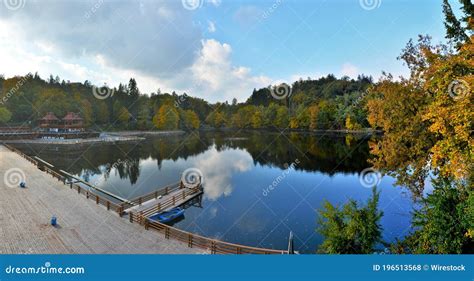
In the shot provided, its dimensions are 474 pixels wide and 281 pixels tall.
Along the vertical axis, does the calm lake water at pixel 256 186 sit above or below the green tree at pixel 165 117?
below

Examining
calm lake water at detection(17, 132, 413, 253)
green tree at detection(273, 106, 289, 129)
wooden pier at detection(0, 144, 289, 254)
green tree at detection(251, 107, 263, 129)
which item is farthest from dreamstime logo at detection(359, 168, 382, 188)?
green tree at detection(251, 107, 263, 129)

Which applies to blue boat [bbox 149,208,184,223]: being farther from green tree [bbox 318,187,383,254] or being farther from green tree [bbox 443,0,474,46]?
green tree [bbox 443,0,474,46]

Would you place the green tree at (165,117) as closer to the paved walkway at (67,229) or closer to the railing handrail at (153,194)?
the railing handrail at (153,194)

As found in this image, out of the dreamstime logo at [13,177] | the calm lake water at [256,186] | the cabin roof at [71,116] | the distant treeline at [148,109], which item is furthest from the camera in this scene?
the distant treeline at [148,109]

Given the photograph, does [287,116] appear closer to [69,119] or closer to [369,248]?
[69,119]

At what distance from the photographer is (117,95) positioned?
313 feet

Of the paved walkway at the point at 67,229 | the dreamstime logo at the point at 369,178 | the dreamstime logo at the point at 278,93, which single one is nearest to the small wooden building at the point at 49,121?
the dreamstime logo at the point at 278,93

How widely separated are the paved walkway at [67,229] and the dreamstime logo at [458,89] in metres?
11.3

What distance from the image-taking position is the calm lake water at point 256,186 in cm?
1684

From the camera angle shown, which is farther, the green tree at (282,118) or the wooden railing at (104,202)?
the green tree at (282,118)

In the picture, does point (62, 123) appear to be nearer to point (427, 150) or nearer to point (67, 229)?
point (67, 229)

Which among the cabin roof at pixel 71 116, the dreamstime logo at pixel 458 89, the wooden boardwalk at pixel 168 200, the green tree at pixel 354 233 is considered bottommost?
the green tree at pixel 354 233

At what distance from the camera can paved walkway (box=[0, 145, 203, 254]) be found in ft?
38.5
